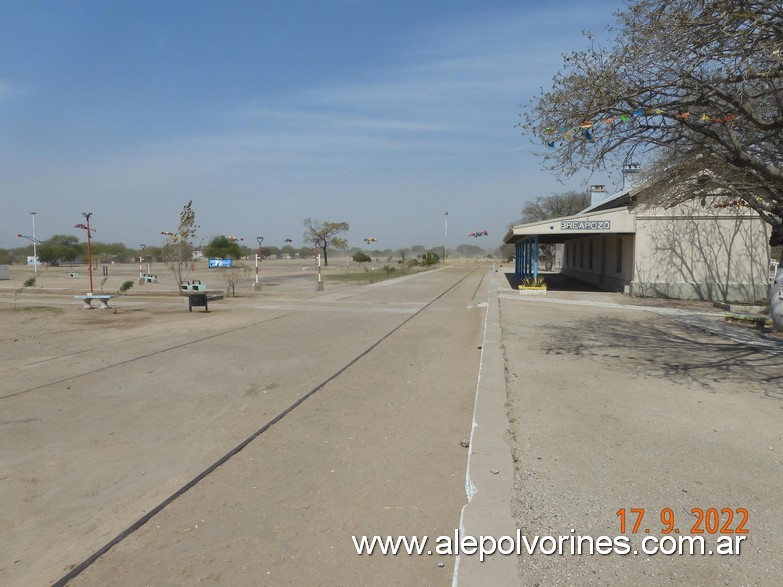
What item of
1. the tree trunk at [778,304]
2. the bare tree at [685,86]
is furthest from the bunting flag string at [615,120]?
the tree trunk at [778,304]

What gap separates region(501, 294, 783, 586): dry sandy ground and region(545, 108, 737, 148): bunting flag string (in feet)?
12.0

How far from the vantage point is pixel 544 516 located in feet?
11.3

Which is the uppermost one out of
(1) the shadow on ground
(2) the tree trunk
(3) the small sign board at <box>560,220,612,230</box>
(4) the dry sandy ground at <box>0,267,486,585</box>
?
(3) the small sign board at <box>560,220,612,230</box>

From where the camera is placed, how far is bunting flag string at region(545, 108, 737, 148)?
7.65m

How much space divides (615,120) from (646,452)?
18.6ft

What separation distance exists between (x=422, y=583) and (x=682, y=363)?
729 cm

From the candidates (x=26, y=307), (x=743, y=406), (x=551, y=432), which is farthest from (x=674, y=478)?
(x=26, y=307)

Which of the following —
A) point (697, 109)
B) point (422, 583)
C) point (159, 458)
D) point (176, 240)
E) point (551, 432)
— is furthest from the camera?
point (176, 240)

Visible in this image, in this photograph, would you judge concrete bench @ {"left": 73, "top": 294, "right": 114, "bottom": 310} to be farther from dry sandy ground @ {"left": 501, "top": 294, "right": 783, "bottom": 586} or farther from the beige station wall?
the beige station wall

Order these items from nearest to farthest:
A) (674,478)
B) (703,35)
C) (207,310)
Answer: (674,478) < (703,35) < (207,310)

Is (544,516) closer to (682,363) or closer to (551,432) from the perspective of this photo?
(551,432)

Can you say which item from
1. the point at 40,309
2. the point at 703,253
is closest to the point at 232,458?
the point at 40,309

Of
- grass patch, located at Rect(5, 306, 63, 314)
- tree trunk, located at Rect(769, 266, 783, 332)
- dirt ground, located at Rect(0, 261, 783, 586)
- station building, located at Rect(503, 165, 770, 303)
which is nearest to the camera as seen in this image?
dirt ground, located at Rect(0, 261, 783, 586)

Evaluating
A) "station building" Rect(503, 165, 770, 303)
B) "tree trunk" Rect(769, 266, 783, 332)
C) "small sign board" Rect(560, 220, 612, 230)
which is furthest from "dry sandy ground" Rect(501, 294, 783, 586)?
"small sign board" Rect(560, 220, 612, 230)
